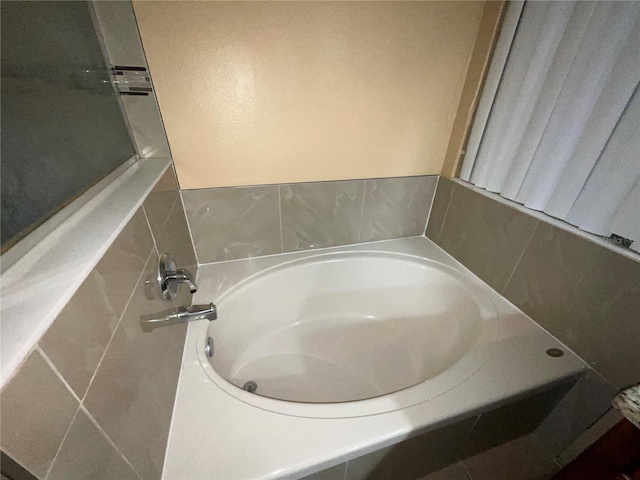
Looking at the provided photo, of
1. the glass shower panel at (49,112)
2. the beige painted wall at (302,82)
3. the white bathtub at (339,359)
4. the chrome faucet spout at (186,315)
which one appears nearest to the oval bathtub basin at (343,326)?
the white bathtub at (339,359)

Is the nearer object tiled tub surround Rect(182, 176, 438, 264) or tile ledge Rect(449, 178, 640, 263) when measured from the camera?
tile ledge Rect(449, 178, 640, 263)

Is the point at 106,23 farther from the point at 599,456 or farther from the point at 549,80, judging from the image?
the point at 599,456

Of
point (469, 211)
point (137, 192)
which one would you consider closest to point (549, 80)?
point (469, 211)

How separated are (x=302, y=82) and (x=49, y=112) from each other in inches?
27.2

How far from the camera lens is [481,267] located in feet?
3.65

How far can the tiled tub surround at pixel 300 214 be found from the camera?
3.56 ft

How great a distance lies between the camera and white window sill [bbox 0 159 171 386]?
0.91ft

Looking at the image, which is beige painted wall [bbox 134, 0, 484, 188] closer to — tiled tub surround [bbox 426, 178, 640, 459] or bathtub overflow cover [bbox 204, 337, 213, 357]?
tiled tub surround [bbox 426, 178, 640, 459]

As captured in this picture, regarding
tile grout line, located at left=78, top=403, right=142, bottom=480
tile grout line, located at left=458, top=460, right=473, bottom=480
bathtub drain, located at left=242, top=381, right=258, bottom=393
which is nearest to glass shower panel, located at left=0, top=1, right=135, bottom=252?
tile grout line, located at left=78, top=403, right=142, bottom=480

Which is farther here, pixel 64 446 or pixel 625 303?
pixel 625 303

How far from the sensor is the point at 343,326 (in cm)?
134

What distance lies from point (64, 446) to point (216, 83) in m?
0.93

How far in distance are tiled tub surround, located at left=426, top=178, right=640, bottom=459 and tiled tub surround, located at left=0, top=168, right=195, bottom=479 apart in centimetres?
113

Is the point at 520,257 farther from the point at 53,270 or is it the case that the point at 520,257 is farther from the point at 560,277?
the point at 53,270
